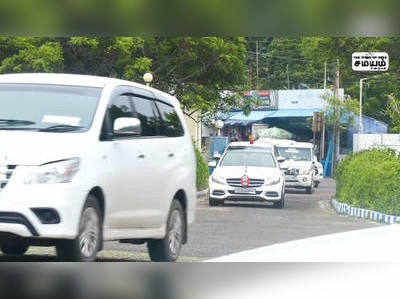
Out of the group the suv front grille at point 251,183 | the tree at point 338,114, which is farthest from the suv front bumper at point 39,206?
the tree at point 338,114

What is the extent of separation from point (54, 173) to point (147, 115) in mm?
1980

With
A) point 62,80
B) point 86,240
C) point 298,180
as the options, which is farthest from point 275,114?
point 86,240

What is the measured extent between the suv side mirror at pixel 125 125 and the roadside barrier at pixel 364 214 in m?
10.2

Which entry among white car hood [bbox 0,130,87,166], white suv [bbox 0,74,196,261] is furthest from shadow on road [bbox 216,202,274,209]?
white car hood [bbox 0,130,87,166]

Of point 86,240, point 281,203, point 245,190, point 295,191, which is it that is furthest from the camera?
point 295,191

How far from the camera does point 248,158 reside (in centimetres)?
2278

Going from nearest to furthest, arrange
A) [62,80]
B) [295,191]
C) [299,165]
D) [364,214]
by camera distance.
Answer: [62,80] → [364,214] → [299,165] → [295,191]

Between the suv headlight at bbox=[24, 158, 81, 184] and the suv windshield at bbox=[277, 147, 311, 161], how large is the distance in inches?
928

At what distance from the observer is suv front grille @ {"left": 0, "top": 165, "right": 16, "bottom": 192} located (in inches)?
292

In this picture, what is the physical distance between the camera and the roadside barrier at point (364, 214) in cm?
1810

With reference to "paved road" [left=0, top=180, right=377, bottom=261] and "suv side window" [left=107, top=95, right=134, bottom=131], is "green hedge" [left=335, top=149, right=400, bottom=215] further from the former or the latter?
"suv side window" [left=107, top=95, right=134, bottom=131]

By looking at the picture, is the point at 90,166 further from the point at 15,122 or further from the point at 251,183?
the point at 251,183

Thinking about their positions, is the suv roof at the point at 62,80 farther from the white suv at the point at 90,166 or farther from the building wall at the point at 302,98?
the building wall at the point at 302,98
